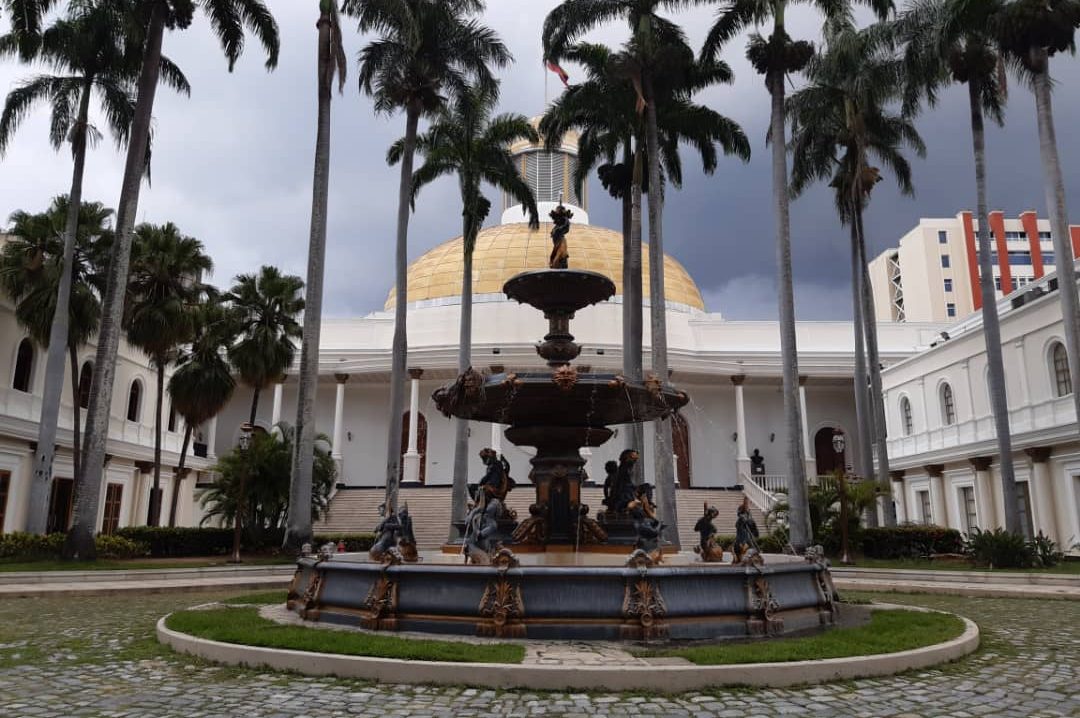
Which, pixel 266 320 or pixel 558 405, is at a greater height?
pixel 266 320

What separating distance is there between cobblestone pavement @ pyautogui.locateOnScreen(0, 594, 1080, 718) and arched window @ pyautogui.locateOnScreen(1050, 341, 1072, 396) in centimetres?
1973

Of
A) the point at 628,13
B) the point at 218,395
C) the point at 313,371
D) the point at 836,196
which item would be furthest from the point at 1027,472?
the point at 218,395

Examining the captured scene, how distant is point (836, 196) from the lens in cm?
3086

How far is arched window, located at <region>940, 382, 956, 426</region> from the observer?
32.1 meters

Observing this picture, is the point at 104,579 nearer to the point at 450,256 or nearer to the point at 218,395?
the point at 218,395

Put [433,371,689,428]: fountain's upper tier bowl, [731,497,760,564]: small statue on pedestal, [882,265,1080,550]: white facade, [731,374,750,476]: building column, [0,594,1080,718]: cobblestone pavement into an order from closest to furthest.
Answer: [0,594,1080,718]: cobblestone pavement
[731,497,760,564]: small statue on pedestal
[433,371,689,428]: fountain's upper tier bowl
[882,265,1080,550]: white facade
[731,374,750,476]: building column

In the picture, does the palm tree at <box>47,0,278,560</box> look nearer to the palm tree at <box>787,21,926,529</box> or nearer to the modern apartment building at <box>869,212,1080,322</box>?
the palm tree at <box>787,21,926,529</box>

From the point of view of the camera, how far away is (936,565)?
21.4 meters

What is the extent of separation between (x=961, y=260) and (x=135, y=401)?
82.3 meters

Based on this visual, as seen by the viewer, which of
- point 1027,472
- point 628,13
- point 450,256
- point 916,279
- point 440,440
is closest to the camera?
point 628,13

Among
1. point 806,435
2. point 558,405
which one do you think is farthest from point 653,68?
point 806,435

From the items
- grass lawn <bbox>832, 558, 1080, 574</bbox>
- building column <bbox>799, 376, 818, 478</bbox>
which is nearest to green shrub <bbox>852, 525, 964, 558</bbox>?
grass lawn <bbox>832, 558, 1080, 574</bbox>

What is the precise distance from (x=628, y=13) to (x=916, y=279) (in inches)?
2951

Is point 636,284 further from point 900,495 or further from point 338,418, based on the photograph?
point 338,418
